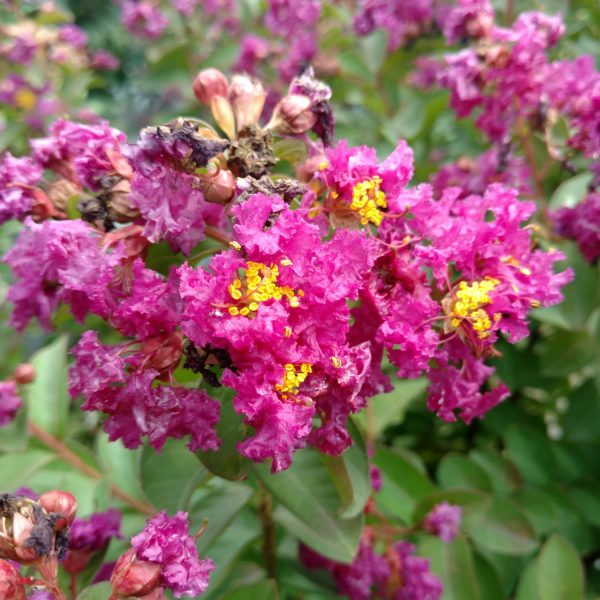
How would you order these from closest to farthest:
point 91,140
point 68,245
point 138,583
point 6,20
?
point 138,583, point 68,245, point 91,140, point 6,20

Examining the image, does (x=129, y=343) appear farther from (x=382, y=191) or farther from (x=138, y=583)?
(x=382, y=191)

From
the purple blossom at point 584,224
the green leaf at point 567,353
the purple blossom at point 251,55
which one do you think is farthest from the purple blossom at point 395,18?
the green leaf at point 567,353

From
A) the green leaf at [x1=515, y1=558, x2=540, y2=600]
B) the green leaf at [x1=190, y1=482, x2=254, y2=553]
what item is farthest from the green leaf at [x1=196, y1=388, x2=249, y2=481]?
the green leaf at [x1=515, y1=558, x2=540, y2=600]

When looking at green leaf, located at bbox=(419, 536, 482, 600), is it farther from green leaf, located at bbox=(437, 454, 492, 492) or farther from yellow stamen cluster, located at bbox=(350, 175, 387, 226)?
yellow stamen cluster, located at bbox=(350, 175, 387, 226)

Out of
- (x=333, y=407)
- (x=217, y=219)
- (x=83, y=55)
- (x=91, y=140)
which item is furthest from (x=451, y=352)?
(x=83, y=55)

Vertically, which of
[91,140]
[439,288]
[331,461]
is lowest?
[331,461]

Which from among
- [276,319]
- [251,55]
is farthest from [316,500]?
[251,55]

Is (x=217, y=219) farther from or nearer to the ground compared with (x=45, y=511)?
farther from the ground
